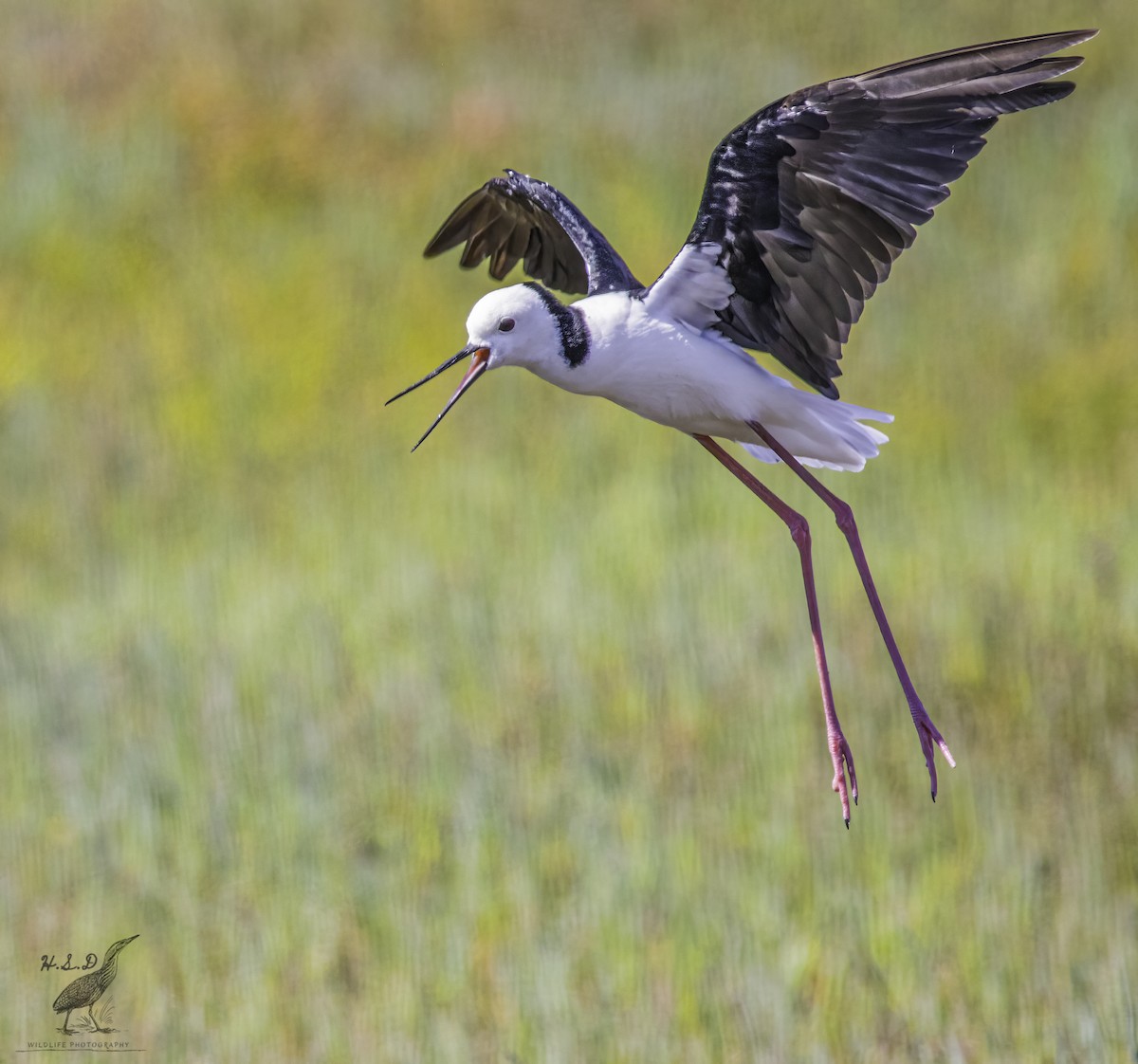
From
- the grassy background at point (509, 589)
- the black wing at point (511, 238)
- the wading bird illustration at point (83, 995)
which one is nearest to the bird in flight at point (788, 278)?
the black wing at point (511, 238)

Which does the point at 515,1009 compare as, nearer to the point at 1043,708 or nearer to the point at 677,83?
the point at 1043,708

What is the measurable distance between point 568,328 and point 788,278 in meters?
0.59

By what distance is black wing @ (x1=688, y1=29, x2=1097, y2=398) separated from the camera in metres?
3.28

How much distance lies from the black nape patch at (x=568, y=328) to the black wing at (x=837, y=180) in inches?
13.9

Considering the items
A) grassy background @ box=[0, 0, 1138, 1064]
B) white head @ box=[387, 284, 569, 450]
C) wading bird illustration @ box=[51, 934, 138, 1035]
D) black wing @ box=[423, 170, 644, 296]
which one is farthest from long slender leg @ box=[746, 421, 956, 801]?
wading bird illustration @ box=[51, 934, 138, 1035]

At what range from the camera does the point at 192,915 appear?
6855 mm

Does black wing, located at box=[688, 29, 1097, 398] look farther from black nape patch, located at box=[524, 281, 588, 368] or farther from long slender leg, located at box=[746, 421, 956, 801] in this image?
black nape patch, located at box=[524, 281, 588, 368]

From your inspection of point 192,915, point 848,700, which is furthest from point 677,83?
point 192,915

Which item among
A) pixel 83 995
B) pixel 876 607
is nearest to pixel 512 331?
pixel 876 607

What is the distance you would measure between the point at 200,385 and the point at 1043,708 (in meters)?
6.52

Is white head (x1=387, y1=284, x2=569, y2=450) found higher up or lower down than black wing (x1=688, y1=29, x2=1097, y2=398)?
lower down

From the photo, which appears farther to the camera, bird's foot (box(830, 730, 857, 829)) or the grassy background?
the grassy background

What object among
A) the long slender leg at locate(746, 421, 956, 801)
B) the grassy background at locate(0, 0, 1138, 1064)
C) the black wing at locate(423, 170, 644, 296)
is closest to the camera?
the long slender leg at locate(746, 421, 956, 801)

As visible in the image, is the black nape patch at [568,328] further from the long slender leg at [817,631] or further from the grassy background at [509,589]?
the grassy background at [509,589]
